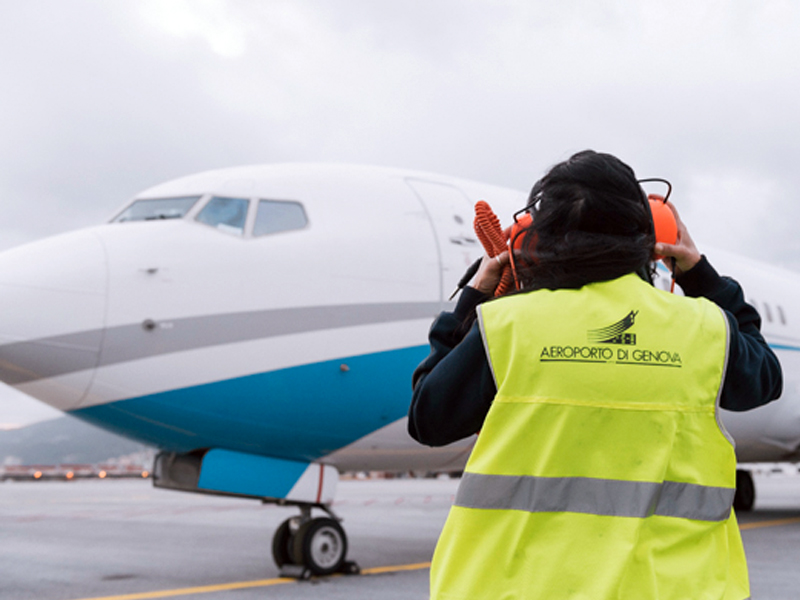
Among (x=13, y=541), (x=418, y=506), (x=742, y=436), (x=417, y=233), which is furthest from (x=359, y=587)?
(x=418, y=506)

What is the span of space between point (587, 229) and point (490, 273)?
231 mm

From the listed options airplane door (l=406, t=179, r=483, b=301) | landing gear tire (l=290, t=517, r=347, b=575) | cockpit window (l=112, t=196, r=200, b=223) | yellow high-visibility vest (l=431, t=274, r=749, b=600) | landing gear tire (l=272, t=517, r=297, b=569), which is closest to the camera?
yellow high-visibility vest (l=431, t=274, r=749, b=600)

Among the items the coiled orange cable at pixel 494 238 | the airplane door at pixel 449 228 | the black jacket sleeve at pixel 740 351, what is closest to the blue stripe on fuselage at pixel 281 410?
the airplane door at pixel 449 228

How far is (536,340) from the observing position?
1371mm

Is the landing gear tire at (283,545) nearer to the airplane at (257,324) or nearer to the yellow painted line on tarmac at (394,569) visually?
the airplane at (257,324)

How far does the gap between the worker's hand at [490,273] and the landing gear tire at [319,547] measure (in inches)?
198

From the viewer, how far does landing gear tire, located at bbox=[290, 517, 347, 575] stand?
20.7ft

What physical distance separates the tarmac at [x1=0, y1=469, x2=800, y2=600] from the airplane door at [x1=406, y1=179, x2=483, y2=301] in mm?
2386

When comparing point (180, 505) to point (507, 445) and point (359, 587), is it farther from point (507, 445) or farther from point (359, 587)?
point (507, 445)

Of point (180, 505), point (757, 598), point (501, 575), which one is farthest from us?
point (180, 505)

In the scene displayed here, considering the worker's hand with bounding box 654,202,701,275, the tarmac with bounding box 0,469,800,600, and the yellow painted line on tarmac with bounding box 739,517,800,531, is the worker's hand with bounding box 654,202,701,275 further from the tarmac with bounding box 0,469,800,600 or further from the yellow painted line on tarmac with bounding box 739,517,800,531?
the yellow painted line on tarmac with bounding box 739,517,800,531

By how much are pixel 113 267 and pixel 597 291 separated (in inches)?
172

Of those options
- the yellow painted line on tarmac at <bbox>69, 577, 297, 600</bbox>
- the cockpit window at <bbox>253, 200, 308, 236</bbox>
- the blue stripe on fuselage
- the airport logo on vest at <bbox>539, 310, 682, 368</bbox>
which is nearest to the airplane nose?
the blue stripe on fuselage

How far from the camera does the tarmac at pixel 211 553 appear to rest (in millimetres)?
6020
